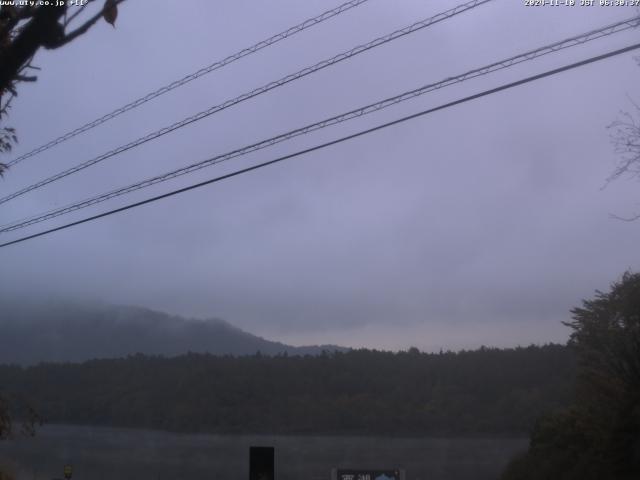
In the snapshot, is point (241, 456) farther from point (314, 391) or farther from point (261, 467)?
point (261, 467)

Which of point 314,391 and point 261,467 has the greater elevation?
point 314,391

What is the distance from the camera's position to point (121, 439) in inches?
1478

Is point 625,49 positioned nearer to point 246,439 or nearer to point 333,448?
point 333,448

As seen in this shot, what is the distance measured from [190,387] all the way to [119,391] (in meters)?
4.09

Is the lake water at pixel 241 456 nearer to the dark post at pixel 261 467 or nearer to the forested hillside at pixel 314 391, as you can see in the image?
the forested hillside at pixel 314 391

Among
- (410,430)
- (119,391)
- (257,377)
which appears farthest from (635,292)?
(119,391)

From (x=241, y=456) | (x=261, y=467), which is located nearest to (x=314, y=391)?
(x=241, y=456)

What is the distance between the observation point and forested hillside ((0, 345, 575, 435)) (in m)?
34.0

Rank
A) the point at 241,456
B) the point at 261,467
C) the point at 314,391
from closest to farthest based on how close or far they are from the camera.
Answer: the point at 261,467
the point at 241,456
the point at 314,391

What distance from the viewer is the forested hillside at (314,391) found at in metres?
34.0

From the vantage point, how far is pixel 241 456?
3000 cm

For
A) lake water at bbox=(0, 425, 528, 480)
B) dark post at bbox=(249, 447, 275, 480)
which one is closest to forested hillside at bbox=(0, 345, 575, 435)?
lake water at bbox=(0, 425, 528, 480)

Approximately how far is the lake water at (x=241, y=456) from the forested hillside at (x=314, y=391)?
145 cm

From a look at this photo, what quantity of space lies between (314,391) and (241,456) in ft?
28.9
